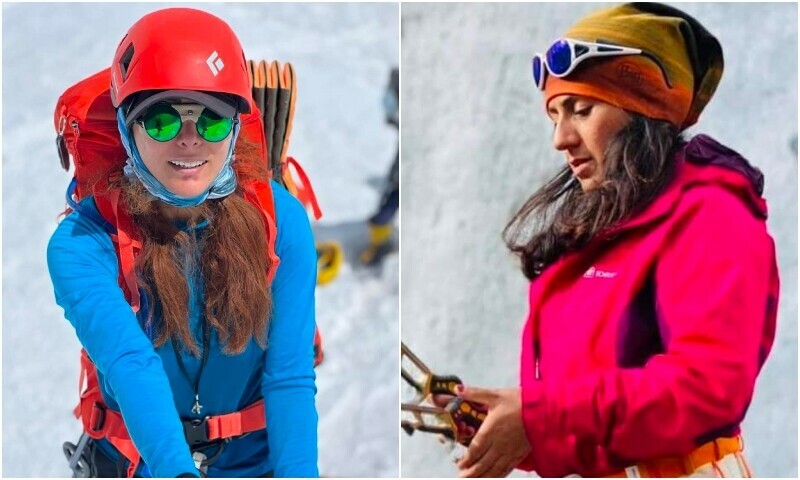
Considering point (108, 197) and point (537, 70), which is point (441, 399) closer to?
point (537, 70)

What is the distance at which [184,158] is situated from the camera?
9.87 ft

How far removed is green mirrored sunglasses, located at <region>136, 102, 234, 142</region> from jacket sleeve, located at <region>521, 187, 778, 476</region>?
1107 millimetres

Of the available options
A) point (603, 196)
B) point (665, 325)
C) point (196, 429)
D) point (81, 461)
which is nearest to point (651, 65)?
point (603, 196)

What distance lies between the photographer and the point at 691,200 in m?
3.49

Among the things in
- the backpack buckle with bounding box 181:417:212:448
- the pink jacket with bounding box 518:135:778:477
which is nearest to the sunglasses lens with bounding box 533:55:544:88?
the pink jacket with bounding box 518:135:778:477

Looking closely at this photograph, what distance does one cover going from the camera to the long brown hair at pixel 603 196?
350cm

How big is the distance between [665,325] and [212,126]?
46.5 inches

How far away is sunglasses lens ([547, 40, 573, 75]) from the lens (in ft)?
11.6

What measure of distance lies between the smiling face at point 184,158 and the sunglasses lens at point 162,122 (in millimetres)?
15

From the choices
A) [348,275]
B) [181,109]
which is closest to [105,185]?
[181,109]

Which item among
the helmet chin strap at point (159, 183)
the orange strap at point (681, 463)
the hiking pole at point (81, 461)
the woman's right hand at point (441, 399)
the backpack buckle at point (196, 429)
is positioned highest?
the helmet chin strap at point (159, 183)

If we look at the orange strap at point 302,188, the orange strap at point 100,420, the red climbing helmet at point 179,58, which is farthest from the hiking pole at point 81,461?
the red climbing helmet at point 179,58

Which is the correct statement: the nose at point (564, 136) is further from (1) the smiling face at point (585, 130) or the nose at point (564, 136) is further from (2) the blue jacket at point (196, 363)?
(2) the blue jacket at point (196, 363)

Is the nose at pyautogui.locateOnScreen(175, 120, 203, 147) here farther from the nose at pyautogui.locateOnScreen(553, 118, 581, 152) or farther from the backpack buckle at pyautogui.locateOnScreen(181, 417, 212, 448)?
the nose at pyautogui.locateOnScreen(553, 118, 581, 152)
